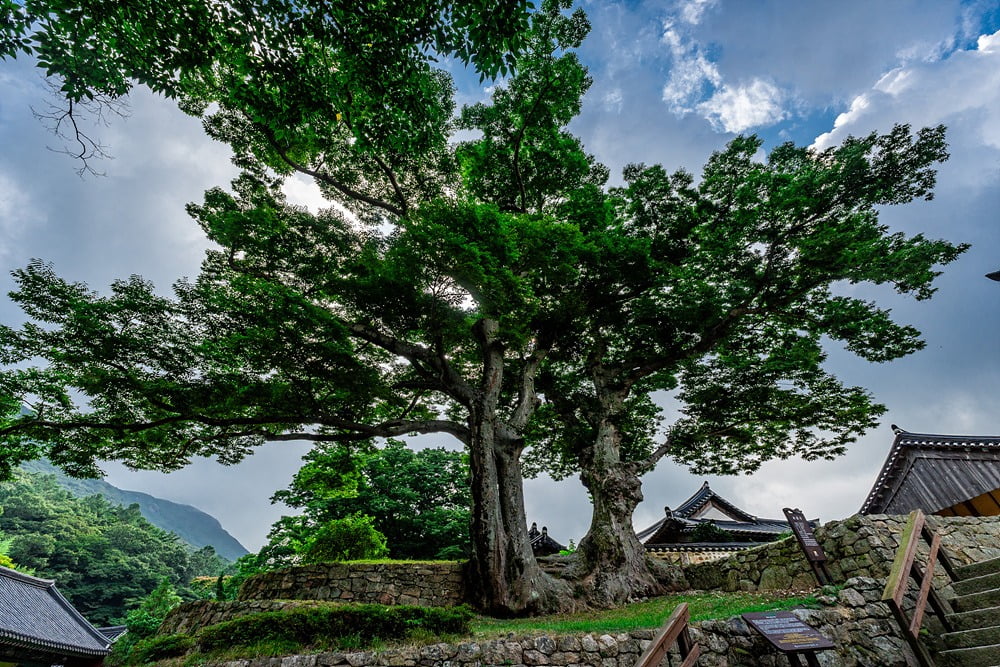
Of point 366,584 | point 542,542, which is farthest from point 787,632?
point 542,542

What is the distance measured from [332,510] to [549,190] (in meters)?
19.3

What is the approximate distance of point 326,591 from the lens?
9312 mm

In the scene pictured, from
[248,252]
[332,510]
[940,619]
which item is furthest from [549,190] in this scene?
[332,510]

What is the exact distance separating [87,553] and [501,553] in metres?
47.4

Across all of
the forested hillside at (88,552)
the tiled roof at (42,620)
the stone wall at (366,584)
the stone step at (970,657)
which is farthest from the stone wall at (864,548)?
the forested hillside at (88,552)

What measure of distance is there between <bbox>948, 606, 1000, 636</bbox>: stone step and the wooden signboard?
2415 mm

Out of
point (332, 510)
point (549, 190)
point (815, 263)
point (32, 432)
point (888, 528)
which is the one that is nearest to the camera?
point (888, 528)

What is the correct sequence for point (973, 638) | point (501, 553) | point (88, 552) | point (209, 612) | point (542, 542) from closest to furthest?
1. point (973, 638)
2. point (209, 612)
3. point (501, 553)
4. point (542, 542)
5. point (88, 552)

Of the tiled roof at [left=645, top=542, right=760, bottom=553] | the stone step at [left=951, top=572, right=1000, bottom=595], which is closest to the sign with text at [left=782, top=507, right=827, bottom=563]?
the stone step at [left=951, top=572, right=1000, bottom=595]

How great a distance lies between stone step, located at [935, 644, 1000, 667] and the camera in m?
4.30

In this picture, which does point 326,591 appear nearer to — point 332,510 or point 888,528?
point 888,528

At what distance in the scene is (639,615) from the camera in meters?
7.33

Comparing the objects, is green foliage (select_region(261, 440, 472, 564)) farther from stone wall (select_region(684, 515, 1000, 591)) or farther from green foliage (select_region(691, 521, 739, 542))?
stone wall (select_region(684, 515, 1000, 591))

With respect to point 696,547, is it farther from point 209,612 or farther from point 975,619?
point 209,612
